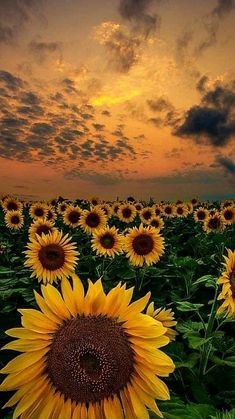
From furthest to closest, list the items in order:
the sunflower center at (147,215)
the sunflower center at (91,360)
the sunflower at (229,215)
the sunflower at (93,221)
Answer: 1. the sunflower center at (147,215)
2. the sunflower at (229,215)
3. the sunflower at (93,221)
4. the sunflower center at (91,360)

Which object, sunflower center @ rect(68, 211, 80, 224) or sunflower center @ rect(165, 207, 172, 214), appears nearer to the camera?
sunflower center @ rect(68, 211, 80, 224)

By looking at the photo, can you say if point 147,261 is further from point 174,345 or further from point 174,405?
point 174,405

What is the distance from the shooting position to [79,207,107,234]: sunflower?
11805 millimetres

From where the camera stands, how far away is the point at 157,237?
27.4 ft

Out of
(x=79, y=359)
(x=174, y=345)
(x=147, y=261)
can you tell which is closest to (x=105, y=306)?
(x=79, y=359)

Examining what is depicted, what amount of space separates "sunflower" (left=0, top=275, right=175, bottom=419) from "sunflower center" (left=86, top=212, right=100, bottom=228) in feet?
31.3

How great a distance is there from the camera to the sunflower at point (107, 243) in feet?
28.9

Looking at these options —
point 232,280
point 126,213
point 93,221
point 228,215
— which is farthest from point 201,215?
point 232,280

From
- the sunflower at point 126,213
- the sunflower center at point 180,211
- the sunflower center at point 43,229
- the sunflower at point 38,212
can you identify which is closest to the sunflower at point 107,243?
the sunflower center at point 43,229

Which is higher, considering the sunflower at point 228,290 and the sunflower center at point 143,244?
the sunflower center at point 143,244

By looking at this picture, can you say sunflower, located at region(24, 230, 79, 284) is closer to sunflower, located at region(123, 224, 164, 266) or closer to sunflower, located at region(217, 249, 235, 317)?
sunflower, located at region(123, 224, 164, 266)

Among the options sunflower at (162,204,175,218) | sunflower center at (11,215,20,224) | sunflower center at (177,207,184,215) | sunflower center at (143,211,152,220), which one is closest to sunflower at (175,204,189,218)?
sunflower center at (177,207,184,215)

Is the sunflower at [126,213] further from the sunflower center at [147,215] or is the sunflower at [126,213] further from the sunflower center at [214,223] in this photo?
the sunflower center at [214,223]

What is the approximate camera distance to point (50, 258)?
6840 millimetres
